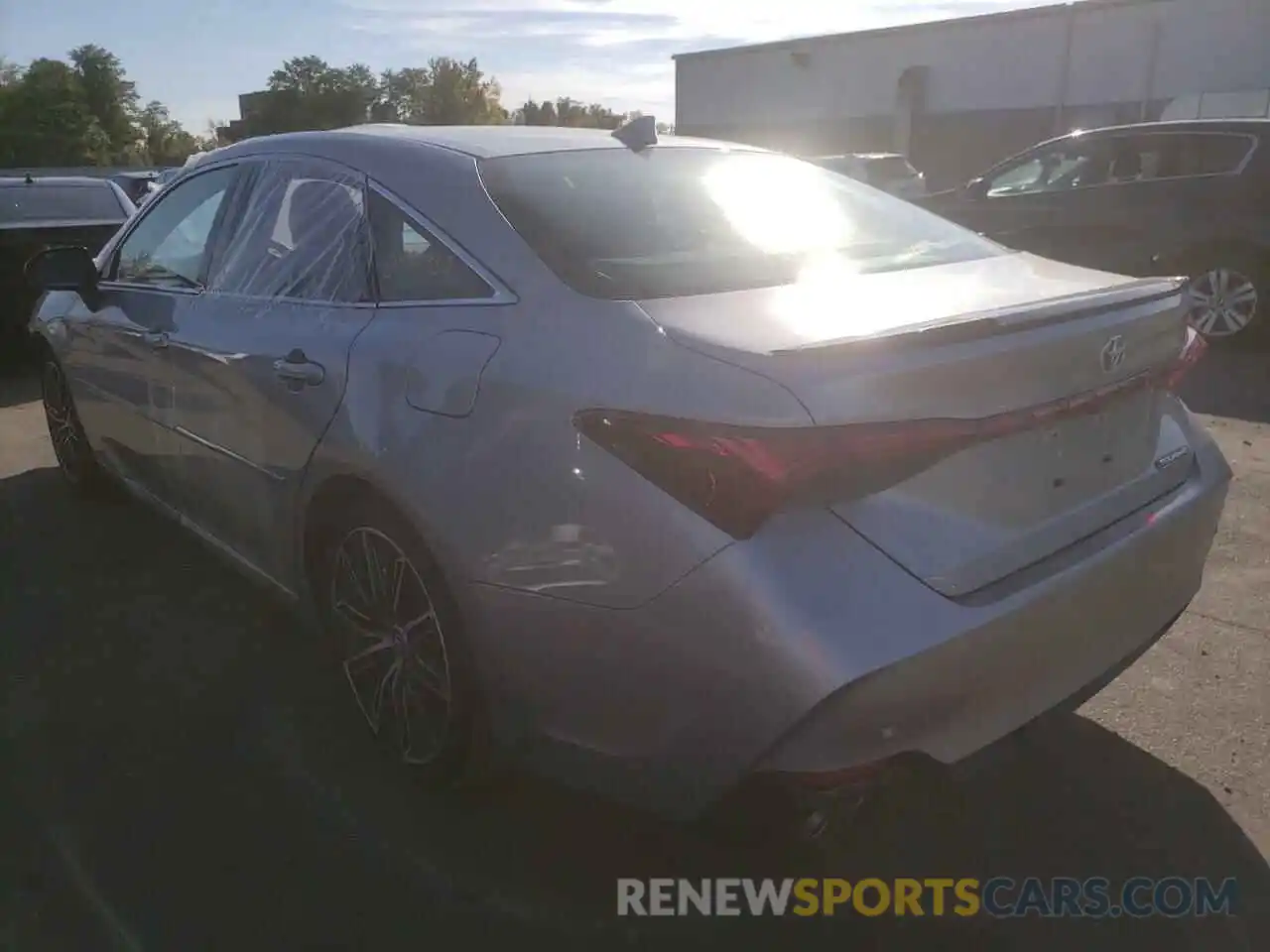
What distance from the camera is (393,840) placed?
8.39 ft

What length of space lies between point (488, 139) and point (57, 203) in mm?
7980

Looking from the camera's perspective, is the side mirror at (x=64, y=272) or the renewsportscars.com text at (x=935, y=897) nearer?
the renewsportscars.com text at (x=935, y=897)

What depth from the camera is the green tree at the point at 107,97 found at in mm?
78250

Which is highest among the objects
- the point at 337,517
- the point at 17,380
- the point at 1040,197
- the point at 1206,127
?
the point at 1206,127

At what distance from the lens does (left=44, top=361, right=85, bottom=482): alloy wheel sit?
4824 millimetres

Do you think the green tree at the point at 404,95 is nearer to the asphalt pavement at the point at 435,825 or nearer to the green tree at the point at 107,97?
the green tree at the point at 107,97

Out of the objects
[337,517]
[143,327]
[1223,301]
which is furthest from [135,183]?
[337,517]

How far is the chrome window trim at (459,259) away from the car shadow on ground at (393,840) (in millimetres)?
1126

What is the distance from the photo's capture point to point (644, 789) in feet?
6.72

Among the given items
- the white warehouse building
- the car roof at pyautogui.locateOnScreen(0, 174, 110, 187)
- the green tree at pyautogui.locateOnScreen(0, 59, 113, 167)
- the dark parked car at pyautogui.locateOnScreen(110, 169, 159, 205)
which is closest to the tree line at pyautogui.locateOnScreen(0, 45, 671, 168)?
the green tree at pyautogui.locateOnScreen(0, 59, 113, 167)

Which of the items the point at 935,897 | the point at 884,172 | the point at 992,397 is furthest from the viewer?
the point at 884,172

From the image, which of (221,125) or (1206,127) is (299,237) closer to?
(1206,127)

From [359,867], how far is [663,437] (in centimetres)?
130

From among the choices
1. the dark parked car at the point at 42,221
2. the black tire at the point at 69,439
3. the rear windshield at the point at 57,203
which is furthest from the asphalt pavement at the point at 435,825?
the rear windshield at the point at 57,203
